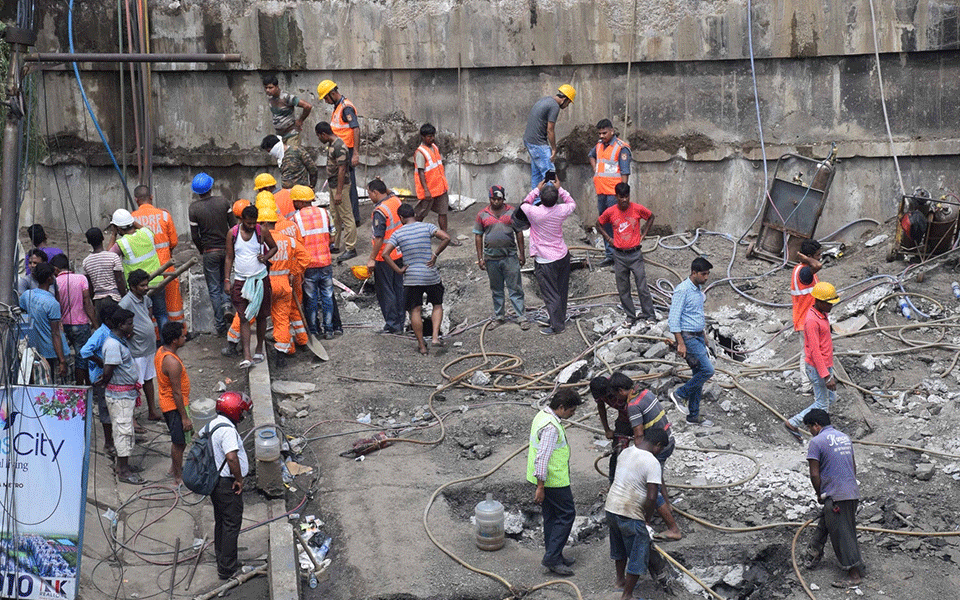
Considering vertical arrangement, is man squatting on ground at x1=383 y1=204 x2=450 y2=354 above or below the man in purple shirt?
above

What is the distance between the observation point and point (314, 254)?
1185cm

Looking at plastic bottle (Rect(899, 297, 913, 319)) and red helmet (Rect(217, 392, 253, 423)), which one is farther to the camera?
plastic bottle (Rect(899, 297, 913, 319))

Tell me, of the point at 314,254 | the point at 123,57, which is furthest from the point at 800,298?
the point at 123,57

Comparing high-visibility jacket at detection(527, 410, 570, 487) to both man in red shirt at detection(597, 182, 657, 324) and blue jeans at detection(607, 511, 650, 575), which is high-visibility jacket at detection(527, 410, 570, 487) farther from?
man in red shirt at detection(597, 182, 657, 324)

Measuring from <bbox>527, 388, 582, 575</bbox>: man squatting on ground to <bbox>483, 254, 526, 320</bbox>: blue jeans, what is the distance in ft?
15.5

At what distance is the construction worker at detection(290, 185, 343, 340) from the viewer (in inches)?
467

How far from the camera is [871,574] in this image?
778 cm

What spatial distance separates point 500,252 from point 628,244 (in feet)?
4.81

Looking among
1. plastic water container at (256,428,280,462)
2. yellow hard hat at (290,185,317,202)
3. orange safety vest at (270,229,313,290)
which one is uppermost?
yellow hard hat at (290,185,317,202)

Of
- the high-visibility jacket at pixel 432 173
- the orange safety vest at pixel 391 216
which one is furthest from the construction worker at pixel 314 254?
the high-visibility jacket at pixel 432 173

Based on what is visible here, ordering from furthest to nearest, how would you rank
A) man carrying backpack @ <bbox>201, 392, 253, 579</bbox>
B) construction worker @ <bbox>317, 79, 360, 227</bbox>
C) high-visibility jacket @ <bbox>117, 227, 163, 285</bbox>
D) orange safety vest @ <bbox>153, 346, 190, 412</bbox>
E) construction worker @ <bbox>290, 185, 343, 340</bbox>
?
construction worker @ <bbox>317, 79, 360, 227</bbox>
construction worker @ <bbox>290, 185, 343, 340</bbox>
high-visibility jacket @ <bbox>117, 227, 163, 285</bbox>
orange safety vest @ <bbox>153, 346, 190, 412</bbox>
man carrying backpack @ <bbox>201, 392, 253, 579</bbox>

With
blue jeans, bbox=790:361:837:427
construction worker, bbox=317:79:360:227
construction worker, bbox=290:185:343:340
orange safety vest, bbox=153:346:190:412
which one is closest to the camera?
orange safety vest, bbox=153:346:190:412

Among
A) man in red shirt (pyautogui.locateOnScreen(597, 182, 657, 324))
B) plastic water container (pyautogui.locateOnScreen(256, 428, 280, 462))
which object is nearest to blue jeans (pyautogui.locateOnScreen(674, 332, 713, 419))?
man in red shirt (pyautogui.locateOnScreen(597, 182, 657, 324))

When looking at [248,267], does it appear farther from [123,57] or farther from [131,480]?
[131,480]
